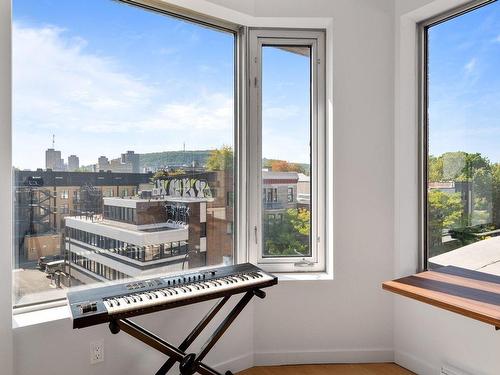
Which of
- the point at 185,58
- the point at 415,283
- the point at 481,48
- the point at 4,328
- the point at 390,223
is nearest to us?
the point at 4,328

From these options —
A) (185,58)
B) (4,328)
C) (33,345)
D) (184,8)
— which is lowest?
(33,345)

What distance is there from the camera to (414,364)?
232 centimetres

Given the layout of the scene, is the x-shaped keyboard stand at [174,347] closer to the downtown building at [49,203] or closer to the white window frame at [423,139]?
the downtown building at [49,203]

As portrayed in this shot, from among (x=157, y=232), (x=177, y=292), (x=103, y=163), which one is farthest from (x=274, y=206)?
(x=103, y=163)

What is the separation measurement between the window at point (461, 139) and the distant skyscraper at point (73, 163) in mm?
2281

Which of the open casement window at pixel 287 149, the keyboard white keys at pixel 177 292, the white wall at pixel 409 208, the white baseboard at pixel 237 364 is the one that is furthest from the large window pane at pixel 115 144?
the white wall at pixel 409 208

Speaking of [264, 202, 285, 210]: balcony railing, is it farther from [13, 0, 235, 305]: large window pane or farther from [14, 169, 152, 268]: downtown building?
[14, 169, 152, 268]: downtown building

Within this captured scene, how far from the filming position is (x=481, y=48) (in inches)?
83.4

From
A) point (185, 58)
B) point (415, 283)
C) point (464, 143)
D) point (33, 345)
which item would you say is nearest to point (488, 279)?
point (415, 283)

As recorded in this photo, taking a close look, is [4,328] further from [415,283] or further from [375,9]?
[375,9]

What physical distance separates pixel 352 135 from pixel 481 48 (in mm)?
919

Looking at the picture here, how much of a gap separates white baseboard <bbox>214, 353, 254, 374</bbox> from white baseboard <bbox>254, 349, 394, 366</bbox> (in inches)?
1.9

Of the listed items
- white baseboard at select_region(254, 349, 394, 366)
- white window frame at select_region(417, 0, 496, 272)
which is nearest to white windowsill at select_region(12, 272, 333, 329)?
white baseboard at select_region(254, 349, 394, 366)

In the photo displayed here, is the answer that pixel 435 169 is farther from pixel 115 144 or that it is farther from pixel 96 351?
pixel 96 351
